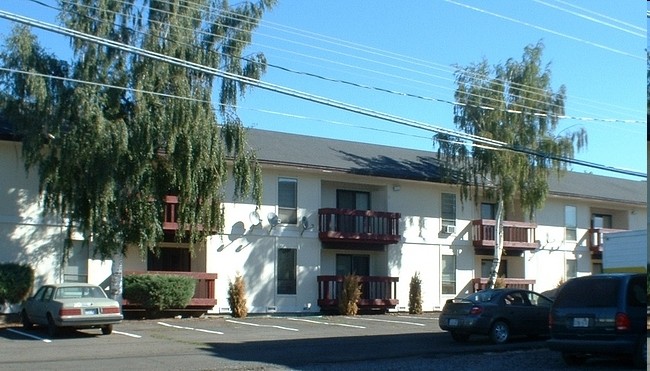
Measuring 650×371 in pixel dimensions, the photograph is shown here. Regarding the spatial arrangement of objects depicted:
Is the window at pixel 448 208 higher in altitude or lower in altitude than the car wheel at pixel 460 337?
higher

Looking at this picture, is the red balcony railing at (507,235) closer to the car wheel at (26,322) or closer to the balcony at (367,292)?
the balcony at (367,292)

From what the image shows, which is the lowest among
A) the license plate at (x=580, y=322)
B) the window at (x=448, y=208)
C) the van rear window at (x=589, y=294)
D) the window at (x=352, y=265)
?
the license plate at (x=580, y=322)

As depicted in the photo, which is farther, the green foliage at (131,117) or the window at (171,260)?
the window at (171,260)

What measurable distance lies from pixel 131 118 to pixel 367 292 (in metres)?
12.8

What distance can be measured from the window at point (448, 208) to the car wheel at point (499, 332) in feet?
56.3

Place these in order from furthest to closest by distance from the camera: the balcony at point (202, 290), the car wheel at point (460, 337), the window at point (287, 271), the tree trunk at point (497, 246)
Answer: the tree trunk at point (497, 246)
the window at point (287, 271)
the balcony at point (202, 290)
the car wheel at point (460, 337)

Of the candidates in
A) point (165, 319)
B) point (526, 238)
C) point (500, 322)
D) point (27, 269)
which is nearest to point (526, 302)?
point (500, 322)

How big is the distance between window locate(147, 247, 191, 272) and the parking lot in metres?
4.07

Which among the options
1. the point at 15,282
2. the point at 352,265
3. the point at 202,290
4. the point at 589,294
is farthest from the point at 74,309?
the point at 352,265

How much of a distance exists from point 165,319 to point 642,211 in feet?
81.3

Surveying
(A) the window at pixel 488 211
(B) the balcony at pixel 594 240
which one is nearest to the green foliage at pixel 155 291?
(A) the window at pixel 488 211

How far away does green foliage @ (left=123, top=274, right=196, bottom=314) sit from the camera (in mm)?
29922

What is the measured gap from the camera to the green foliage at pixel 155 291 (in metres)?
29.9

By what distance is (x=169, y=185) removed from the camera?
28547 mm
